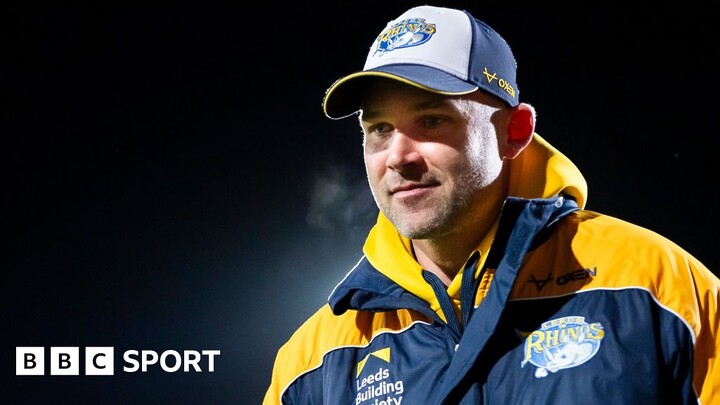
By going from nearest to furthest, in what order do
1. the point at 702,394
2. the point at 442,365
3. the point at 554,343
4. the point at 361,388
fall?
1. the point at 702,394
2. the point at 554,343
3. the point at 442,365
4. the point at 361,388

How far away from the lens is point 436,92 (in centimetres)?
171

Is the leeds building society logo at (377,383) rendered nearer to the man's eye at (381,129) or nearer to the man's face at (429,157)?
the man's face at (429,157)

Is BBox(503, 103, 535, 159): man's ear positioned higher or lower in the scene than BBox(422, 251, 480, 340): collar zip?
higher

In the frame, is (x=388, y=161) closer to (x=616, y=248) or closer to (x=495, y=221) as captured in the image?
(x=495, y=221)

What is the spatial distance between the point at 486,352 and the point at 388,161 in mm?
434

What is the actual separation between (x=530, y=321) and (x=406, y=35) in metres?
0.68

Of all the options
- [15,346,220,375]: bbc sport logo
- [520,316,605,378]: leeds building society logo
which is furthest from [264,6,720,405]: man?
[15,346,220,375]: bbc sport logo

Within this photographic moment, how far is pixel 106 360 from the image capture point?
9.64m

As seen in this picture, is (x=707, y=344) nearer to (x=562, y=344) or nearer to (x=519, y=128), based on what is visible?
(x=562, y=344)

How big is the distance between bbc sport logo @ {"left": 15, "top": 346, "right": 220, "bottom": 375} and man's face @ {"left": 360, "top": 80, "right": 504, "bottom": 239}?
8.31 m

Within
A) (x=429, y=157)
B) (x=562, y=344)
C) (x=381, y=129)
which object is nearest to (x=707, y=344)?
(x=562, y=344)

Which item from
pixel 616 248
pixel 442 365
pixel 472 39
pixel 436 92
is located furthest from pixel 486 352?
pixel 472 39

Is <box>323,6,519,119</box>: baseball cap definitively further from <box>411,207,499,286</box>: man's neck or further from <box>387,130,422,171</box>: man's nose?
<box>411,207,499,286</box>: man's neck

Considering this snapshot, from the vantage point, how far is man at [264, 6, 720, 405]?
1.53 m
